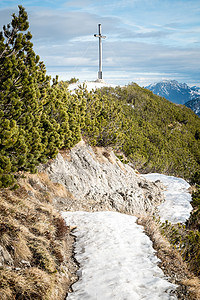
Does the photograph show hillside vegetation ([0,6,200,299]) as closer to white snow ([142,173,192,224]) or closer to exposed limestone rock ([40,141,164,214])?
exposed limestone rock ([40,141,164,214])

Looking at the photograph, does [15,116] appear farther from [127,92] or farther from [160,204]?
[127,92]

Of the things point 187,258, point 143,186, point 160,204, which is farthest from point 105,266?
point 143,186

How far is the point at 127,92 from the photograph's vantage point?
55.2 metres

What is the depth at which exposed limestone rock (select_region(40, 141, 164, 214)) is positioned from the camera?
470 inches

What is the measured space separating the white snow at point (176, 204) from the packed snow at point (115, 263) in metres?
6.15

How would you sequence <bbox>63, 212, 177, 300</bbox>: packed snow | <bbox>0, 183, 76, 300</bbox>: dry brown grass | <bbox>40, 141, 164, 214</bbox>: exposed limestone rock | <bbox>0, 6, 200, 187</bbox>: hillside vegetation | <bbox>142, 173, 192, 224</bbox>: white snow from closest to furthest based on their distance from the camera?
<bbox>0, 183, 76, 300</bbox>: dry brown grass → <bbox>63, 212, 177, 300</bbox>: packed snow → <bbox>0, 6, 200, 187</bbox>: hillside vegetation → <bbox>40, 141, 164, 214</bbox>: exposed limestone rock → <bbox>142, 173, 192, 224</bbox>: white snow

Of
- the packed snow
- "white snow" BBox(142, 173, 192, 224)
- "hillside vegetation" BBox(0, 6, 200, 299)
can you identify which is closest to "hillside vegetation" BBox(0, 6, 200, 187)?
"hillside vegetation" BBox(0, 6, 200, 299)

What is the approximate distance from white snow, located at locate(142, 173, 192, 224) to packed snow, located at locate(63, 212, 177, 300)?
6152 millimetres

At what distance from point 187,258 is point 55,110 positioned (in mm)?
7606

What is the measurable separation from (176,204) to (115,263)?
1206 cm

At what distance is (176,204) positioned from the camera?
1733 centimetres

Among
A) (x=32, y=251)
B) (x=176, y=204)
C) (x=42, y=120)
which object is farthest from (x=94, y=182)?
(x=32, y=251)

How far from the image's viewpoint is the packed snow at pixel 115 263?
16.8 feet

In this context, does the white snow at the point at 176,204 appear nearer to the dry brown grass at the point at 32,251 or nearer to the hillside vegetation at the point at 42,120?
the hillside vegetation at the point at 42,120
